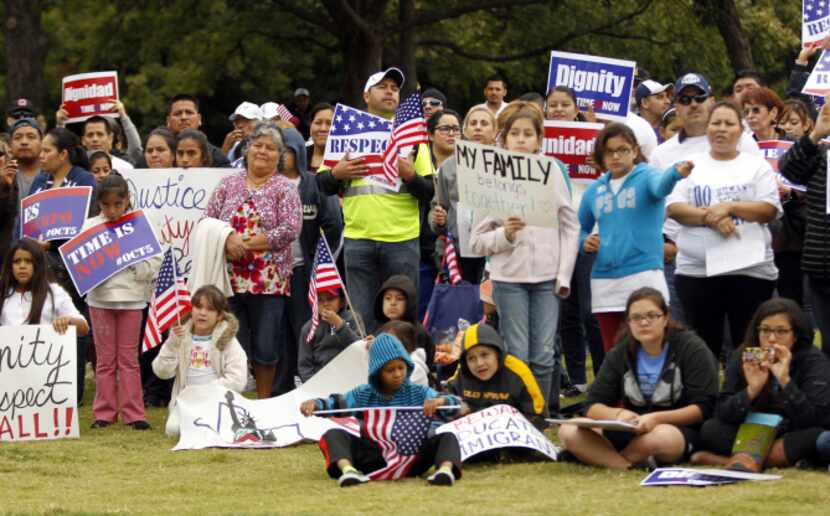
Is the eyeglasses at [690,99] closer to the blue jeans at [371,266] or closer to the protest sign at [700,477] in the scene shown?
the blue jeans at [371,266]

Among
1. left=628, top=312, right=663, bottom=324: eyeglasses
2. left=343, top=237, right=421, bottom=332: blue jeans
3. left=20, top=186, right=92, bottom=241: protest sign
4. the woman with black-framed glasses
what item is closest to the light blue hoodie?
left=628, top=312, right=663, bottom=324: eyeglasses

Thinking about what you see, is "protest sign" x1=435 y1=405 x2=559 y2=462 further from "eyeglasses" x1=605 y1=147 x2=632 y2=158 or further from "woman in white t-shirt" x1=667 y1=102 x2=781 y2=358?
"eyeglasses" x1=605 y1=147 x2=632 y2=158

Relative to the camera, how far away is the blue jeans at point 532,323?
10664 millimetres

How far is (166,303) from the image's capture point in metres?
11.8

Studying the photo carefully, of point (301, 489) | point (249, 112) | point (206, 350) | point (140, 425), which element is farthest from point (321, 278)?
point (249, 112)

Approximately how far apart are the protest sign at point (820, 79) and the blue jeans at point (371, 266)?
3193mm

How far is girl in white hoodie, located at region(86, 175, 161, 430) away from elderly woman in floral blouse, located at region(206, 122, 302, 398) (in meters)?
0.71

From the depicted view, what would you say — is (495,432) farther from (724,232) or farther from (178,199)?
(178,199)

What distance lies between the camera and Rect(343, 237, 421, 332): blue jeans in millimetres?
12258

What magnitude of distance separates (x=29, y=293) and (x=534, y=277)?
3690 millimetres

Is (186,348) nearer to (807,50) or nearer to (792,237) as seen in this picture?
(792,237)

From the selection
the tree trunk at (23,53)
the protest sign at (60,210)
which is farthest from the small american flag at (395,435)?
the tree trunk at (23,53)

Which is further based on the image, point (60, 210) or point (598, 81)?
point (598, 81)

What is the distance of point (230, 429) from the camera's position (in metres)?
10.9
